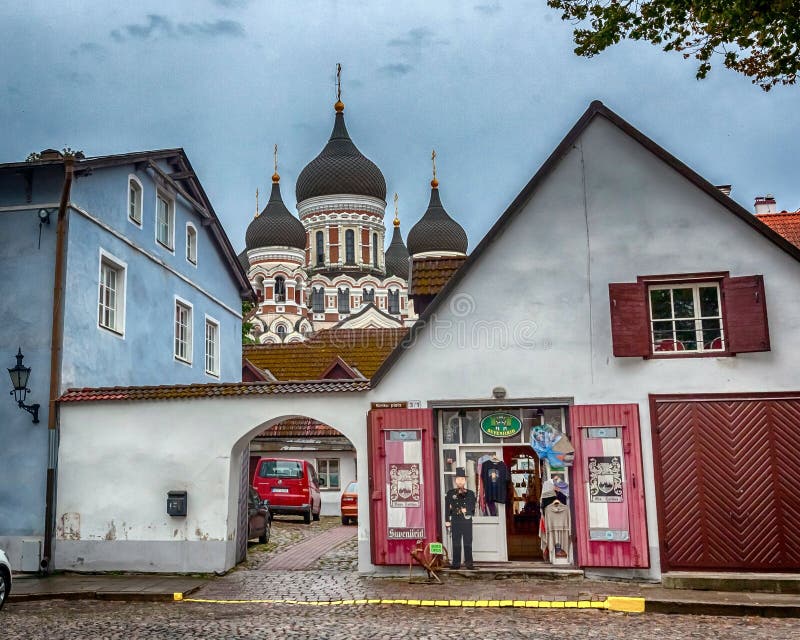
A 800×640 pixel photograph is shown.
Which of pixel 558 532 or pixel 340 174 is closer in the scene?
pixel 558 532

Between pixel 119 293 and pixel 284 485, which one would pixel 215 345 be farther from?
pixel 119 293

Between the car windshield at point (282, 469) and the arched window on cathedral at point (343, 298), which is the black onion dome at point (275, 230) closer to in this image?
the arched window on cathedral at point (343, 298)

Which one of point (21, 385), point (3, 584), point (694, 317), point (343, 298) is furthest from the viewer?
point (343, 298)

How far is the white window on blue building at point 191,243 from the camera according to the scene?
21.3m

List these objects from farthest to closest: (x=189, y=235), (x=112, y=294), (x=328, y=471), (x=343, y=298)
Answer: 1. (x=343, y=298)
2. (x=328, y=471)
3. (x=189, y=235)
4. (x=112, y=294)

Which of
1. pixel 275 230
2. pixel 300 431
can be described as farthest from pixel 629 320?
pixel 275 230

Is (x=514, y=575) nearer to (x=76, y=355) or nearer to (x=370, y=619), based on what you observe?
(x=370, y=619)

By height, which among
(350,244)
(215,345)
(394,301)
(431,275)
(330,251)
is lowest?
(215,345)

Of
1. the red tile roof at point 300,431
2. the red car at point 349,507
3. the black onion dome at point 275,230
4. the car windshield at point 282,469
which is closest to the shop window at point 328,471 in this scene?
the red tile roof at point 300,431

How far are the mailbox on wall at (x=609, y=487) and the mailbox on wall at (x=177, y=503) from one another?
20.4 ft

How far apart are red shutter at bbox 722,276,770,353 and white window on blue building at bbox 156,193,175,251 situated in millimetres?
11819

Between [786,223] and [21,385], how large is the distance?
15.9m

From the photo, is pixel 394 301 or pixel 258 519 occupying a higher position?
pixel 394 301

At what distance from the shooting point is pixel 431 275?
16.4m
